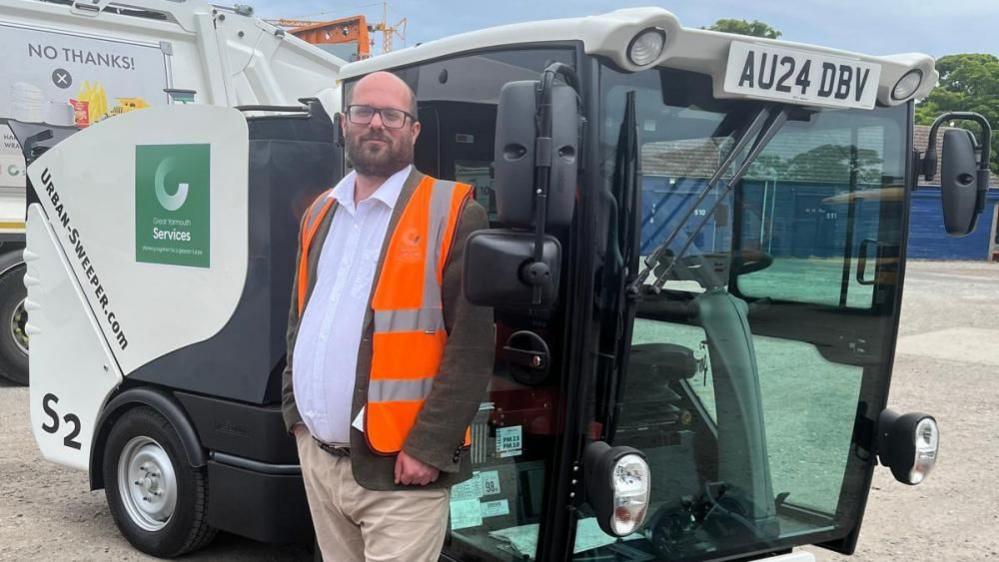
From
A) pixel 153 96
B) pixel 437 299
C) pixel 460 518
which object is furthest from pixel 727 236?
pixel 153 96

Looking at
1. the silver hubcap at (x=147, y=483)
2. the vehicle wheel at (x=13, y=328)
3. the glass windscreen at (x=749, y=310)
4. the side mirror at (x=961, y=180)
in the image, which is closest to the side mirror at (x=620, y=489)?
the glass windscreen at (x=749, y=310)

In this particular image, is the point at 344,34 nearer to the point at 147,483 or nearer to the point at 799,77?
the point at 147,483

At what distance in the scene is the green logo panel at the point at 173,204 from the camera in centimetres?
355

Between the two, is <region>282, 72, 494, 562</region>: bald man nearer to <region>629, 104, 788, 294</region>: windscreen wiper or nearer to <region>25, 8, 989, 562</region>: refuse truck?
<region>25, 8, 989, 562</region>: refuse truck

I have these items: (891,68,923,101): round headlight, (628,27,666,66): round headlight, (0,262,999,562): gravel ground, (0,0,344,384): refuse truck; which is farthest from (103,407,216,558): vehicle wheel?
(0,0,344,384): refuse truck

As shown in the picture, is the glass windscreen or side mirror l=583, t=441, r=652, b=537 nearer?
side mirror l=583, t=441, r=652, b=537

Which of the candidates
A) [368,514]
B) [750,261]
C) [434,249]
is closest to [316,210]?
[434,249]

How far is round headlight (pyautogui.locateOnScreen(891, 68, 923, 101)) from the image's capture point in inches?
121

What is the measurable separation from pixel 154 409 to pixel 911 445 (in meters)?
2.86

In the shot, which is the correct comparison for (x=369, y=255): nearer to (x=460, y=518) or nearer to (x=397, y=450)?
(x=397, y=450)

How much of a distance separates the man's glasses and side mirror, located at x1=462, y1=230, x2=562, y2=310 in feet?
1.37

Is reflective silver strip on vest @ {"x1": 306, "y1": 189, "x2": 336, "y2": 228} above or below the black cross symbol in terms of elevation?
below

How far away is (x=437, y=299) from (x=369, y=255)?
212 millimetres

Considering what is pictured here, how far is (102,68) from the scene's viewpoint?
25.2 feet
